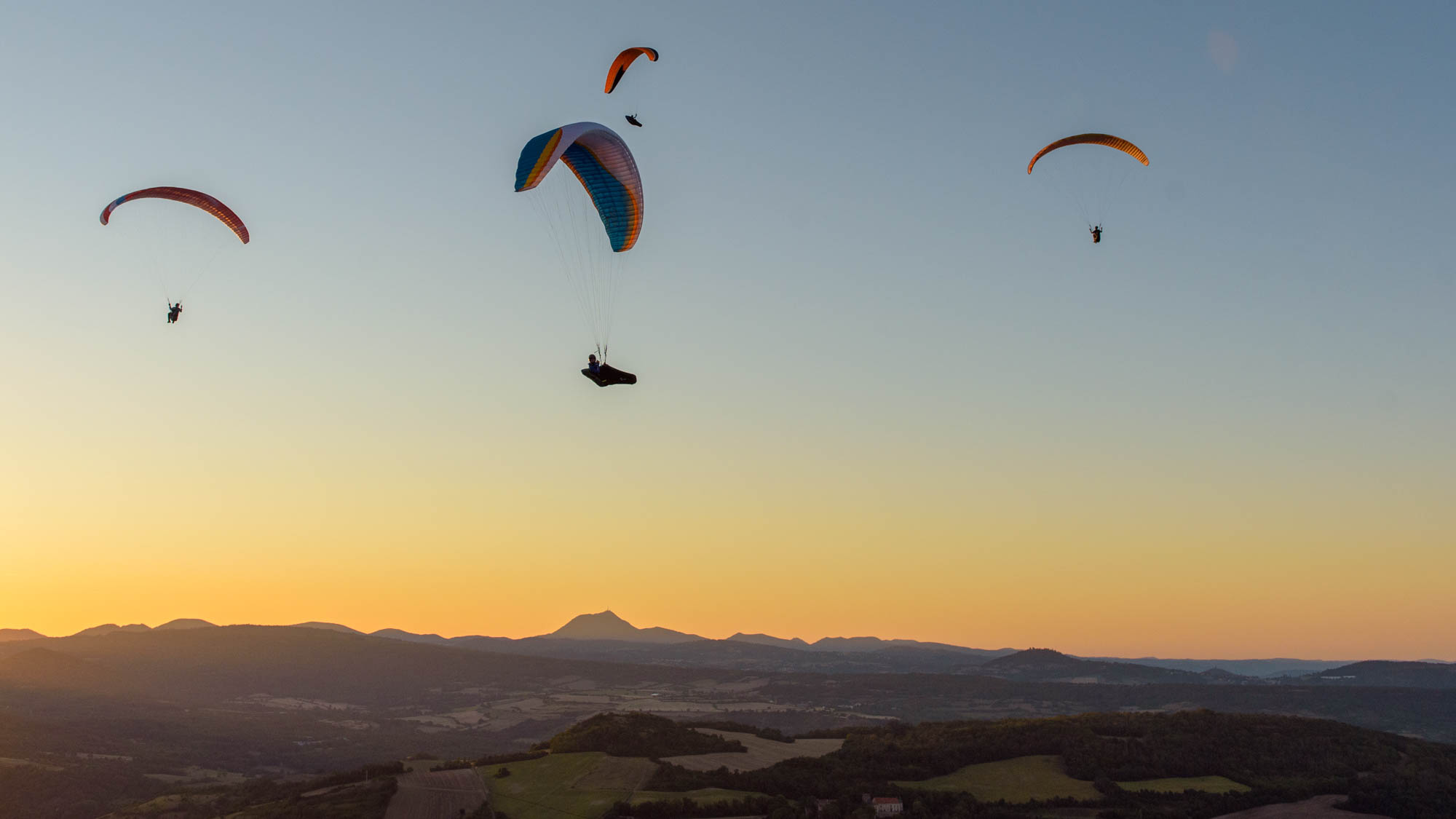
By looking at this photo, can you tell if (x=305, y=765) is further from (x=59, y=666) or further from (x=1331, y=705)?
(x=1331, y=705)

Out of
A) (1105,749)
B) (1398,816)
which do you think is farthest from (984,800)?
(1398,816)

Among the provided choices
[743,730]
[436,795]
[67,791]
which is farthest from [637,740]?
[67,791]

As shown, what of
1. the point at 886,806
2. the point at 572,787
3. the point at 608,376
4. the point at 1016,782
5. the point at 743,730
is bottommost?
the point at 572,787

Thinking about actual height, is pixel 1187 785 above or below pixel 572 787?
above

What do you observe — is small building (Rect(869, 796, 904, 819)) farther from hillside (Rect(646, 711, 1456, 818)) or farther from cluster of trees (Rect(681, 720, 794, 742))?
cluster of trees (Rect(681, 720, 794, 742))

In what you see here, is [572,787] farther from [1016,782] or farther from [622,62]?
[622,62]

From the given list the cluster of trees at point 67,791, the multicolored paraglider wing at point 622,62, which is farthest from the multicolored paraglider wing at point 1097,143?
the cluster of trees at point 67,791
